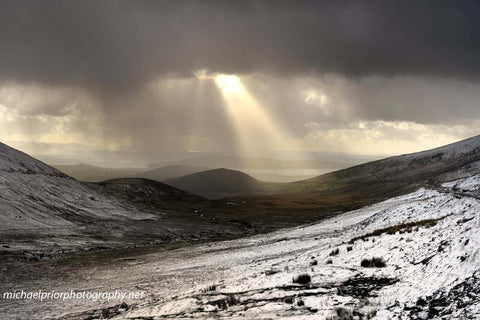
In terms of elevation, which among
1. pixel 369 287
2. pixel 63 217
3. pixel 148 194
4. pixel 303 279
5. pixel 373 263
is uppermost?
pixel 373 263

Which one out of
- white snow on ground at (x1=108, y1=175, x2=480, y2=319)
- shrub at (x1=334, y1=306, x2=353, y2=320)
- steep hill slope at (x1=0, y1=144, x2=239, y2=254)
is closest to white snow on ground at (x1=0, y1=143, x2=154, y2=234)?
steep hill slope at (x1=0, y1=144, x2=239, y2=254)

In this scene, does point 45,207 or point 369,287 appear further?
point 45,207

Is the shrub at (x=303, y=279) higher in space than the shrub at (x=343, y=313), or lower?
lower

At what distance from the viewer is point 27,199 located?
76000 mm

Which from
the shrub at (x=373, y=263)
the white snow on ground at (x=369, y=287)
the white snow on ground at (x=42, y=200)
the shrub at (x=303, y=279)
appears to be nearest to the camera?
the white snow on ground at (x=369, y=287)

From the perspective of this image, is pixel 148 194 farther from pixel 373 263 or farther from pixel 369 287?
pixel 369 287

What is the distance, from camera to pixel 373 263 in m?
16.0

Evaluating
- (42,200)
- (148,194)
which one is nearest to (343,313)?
(42,200)

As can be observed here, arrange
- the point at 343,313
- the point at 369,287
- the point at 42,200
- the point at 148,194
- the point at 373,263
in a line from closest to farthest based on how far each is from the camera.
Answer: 1. the point at 343,313
2. the point at 369,287
3. the point at 373,263
4. the point at 42,200
5. the point at 148,194

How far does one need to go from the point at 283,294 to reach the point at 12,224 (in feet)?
213

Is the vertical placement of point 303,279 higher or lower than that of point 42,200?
lower

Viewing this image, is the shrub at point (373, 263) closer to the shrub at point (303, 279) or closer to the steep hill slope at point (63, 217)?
the shrub at point (303, 279)

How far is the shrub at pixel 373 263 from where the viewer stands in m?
15.7

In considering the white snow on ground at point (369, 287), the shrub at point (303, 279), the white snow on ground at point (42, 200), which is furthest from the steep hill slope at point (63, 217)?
the shrub at point (303, 279)
